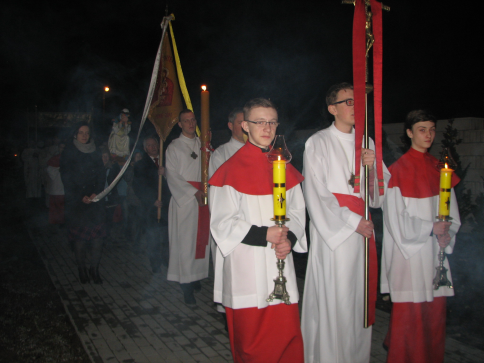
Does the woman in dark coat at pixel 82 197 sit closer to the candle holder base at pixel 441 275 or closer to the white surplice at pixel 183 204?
the white surplice at pixel 183 204

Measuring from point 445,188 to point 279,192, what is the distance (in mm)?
1289

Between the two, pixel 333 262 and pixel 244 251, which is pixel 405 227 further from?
pixel 244 251

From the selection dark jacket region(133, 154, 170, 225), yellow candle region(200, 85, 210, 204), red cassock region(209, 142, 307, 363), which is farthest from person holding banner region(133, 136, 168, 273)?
red cassock region(209, 142, 307, 363)

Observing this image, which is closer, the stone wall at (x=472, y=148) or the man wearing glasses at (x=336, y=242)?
the man wearing glasses at (x=336, y=242)

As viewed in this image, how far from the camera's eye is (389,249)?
3.35 m

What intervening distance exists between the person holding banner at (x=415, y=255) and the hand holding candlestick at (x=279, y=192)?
1135mm

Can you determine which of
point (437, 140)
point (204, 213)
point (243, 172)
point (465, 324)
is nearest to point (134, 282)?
point (204, 213)

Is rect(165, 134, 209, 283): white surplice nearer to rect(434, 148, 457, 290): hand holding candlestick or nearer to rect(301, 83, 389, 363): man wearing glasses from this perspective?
rect(301, 83, 389, 363): man wearing glasses

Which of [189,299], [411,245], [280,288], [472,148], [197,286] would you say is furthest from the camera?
[472,148]

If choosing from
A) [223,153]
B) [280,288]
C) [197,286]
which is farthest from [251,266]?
[197,286]

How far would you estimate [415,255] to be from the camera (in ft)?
10.5

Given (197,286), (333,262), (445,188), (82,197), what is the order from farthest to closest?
(82,197)
(197,286)
(333,262)
(445,188)

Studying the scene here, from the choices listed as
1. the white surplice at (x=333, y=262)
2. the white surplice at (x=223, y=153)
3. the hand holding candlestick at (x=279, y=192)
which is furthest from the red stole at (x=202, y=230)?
the hand holding candlestick at (x=279, y=192)

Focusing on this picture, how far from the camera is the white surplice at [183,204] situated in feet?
16.6
